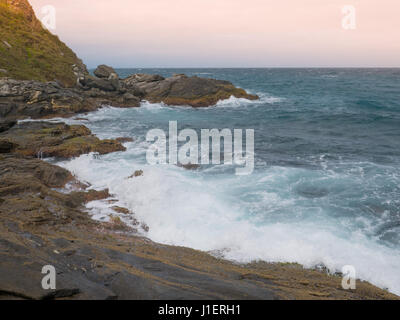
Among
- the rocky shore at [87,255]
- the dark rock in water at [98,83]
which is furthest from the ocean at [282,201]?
the dark rock in water at [98,83]

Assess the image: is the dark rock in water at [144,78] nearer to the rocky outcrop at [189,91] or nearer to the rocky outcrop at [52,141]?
the rocky outcrop at [189,91]

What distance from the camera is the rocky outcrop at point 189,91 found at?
144 ft

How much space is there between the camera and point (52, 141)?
1725cm

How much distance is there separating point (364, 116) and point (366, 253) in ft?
97.4

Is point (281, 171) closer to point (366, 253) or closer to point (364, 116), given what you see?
point (366, 253)

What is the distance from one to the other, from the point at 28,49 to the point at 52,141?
3851cm

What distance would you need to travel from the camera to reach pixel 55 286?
4086mm

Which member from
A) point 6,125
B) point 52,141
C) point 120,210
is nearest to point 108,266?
point 120,210

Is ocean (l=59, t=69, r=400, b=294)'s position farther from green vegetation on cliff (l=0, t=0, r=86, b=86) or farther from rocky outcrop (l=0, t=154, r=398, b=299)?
green vegetation on cliff (l=0, t=0, r=86, b=86)

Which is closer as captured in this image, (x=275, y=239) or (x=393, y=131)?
(x=275, y=239)

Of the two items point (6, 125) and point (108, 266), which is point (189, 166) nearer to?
point (108, 266)

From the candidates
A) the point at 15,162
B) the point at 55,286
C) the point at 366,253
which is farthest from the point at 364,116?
Answer: the point at 55,286

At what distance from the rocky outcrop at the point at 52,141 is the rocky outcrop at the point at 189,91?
82.8 feet

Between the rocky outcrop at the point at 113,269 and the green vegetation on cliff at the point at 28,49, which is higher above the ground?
the green vegetation on cliff at the point at 28,49
